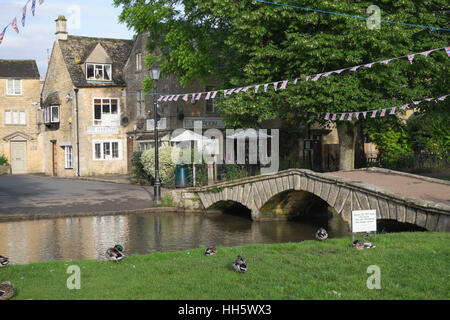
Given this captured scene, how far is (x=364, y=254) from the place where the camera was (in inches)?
384

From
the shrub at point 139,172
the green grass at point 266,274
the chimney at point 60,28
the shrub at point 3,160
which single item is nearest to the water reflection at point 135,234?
the green grass at point 266,274

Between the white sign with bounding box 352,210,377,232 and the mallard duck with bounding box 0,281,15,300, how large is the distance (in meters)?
6.35

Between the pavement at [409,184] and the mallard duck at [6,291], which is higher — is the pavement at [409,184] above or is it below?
above

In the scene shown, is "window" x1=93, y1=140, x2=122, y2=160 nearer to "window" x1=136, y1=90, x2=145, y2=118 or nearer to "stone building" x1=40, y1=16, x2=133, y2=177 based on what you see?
"stone building" x1=40, y1=16, x2=133, y2=177

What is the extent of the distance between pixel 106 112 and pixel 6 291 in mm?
33560

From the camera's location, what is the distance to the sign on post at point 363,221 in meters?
10.5

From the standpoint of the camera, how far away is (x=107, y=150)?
3966cm

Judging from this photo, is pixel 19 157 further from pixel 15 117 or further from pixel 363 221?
pixel 363 221

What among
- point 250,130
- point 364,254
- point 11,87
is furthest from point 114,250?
point 11,87

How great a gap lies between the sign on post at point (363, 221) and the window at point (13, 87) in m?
45.4

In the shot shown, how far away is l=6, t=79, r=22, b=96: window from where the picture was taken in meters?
49.2

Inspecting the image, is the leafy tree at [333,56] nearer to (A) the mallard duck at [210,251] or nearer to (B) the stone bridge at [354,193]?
(B) the stone bridge at [354,193]

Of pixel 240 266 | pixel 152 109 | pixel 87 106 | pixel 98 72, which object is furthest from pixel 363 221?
pixel 98 72

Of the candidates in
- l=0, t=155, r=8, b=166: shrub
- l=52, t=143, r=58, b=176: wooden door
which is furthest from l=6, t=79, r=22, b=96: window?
l=52, t=143, r=58, b=176: wooden door
